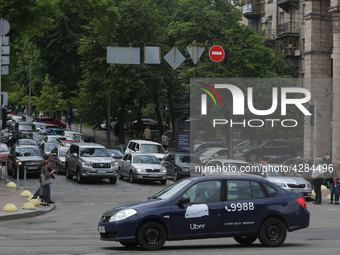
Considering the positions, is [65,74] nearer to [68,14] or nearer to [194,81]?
[68,14]

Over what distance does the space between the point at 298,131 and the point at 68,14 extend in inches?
992

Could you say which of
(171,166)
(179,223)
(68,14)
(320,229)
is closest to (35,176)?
(171,166)

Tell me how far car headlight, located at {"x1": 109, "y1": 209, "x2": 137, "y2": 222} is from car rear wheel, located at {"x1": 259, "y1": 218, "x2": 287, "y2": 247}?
272 cm

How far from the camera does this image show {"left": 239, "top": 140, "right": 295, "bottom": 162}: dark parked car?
4071 cm

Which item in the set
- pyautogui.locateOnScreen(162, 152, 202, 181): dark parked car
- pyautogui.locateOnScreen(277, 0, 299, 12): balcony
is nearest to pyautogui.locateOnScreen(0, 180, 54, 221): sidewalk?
pyautogui.locateOnScreen(162, 152, 202, 181): dark parked car

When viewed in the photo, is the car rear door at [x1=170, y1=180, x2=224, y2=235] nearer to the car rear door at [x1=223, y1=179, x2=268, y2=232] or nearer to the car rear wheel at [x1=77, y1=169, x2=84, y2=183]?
the car rear door at [x1=223, y1=179, x2=268, y2=232]

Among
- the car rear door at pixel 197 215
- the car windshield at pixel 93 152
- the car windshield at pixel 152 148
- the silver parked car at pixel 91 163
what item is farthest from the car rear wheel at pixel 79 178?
the car rear door at pixel 197 215

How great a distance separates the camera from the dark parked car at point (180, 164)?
1177 inches

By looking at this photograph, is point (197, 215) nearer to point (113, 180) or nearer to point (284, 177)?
point (284, 177)

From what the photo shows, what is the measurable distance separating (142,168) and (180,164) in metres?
2.86

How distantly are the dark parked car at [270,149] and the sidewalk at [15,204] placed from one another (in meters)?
21.6

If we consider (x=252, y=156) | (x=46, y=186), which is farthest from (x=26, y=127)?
(x=46, y=186)

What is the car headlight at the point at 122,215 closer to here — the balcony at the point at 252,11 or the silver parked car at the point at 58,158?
the silver parked car at the point at 58,158

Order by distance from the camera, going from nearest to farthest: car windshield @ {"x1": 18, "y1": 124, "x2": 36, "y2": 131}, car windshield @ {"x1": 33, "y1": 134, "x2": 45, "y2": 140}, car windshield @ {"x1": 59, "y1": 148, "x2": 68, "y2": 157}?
car windshield @ {"x1": 59, "y1": 148, "x2": 68, "y2": 157} → car windshield @ {"x1": 33, "y1": 134, "x2": 45, "y2": 140} → car windshield @ {"x1": 18, "y1": 124, "x2": 36, "y2": 131}
